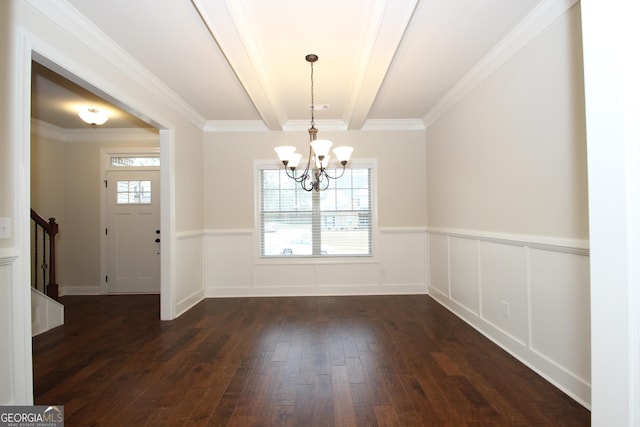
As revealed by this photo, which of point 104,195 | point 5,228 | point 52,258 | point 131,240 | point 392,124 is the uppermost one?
point 392,124

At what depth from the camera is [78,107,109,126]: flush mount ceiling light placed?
13.7ft

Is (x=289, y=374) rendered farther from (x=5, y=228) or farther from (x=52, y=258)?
(x=52, y=258)

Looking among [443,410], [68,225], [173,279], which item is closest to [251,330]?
[173,279]

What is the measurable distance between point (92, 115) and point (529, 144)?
478 centimetres

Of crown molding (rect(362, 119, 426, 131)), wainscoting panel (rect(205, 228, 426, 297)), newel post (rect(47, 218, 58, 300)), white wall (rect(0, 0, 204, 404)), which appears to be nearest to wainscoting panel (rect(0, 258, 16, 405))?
white wall (rect(0, 0, 204, 404))

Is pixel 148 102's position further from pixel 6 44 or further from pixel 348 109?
pixel 348 109

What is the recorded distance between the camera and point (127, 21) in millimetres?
2512

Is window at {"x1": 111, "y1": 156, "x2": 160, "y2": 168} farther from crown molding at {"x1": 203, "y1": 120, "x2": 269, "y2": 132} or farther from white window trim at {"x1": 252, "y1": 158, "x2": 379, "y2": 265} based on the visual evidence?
white window trim at {"x1": 252, "y1": 158, "x2": 379, "y2": 265}

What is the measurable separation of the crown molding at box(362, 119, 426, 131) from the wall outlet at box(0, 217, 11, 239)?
4258 millimetres

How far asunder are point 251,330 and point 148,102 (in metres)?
2.60

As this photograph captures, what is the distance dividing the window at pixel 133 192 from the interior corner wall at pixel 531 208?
466 centimetres

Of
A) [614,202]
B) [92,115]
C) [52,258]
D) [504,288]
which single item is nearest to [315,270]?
[504,288]

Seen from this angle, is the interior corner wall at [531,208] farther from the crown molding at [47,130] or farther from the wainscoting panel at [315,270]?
the crown molding at [47,130]

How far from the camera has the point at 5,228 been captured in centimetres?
187
